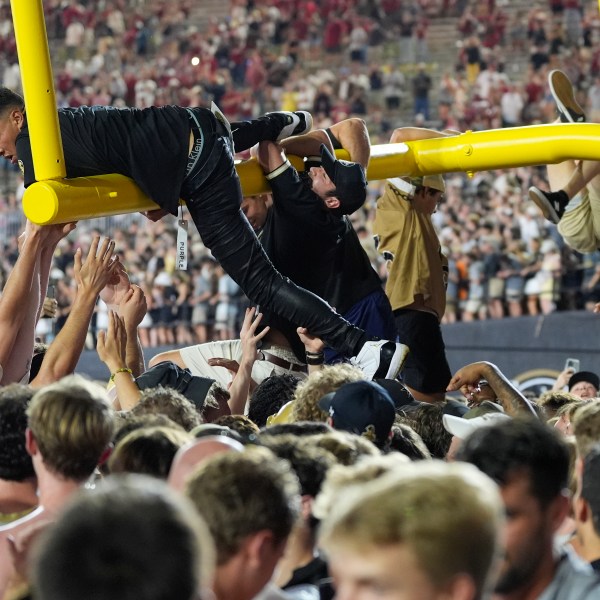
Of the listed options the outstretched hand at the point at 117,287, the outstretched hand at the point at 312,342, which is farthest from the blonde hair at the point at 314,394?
the outstretched hand at the point at 117,287

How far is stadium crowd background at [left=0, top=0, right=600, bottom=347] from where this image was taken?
12781 millimetres

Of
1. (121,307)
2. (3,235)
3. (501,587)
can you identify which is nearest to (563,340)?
(121,307)

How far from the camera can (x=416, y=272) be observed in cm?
652

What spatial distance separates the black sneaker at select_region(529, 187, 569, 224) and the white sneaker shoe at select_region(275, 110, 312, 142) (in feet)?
5.33

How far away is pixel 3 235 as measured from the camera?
55.2 feet

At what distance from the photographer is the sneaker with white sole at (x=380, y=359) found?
16.4ft

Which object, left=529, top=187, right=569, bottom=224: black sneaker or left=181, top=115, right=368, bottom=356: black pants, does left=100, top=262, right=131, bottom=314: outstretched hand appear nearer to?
left=181, top=115, right=368, bottom=356: black pants

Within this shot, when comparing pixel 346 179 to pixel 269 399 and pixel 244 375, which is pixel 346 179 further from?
pixel 269 399

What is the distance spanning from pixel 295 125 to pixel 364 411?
2245 millimetres

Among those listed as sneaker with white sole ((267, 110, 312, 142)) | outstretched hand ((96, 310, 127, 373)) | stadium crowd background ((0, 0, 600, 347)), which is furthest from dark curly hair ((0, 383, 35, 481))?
stadium crowd background ((0, 0, 600, 347))

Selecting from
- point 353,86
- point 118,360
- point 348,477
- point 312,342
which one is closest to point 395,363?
point 312,342

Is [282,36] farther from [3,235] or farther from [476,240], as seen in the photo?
[476,240]

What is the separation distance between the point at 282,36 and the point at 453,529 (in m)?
20.0

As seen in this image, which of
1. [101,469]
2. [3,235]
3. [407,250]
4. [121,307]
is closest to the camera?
[101,469]
